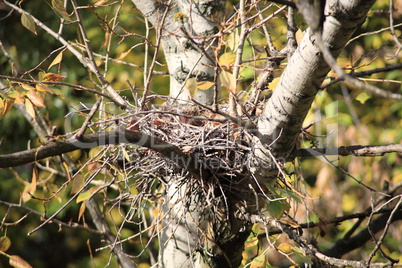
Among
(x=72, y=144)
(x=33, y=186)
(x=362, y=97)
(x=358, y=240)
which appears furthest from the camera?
(x=358, y=240)

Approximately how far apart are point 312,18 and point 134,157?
113 cm

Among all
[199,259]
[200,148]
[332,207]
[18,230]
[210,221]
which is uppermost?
[200,148]

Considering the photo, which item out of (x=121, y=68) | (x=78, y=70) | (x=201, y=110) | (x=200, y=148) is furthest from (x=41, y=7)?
(x=200, y=148)

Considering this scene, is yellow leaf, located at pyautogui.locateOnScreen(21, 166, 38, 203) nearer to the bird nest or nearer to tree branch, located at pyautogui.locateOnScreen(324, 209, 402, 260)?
the bird nest

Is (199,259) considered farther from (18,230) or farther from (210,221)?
(18,230)

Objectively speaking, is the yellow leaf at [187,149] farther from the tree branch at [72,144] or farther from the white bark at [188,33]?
the white bark at [188,33]

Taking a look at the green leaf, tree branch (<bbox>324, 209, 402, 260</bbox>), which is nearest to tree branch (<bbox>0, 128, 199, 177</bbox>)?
the green leaf

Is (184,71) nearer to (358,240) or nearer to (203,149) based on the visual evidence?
(203,149)

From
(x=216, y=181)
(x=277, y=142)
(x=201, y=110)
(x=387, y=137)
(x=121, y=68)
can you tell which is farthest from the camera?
(x=387, y=137)

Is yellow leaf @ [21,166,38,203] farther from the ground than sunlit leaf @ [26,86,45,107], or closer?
closer

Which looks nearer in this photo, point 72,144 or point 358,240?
point 72,144

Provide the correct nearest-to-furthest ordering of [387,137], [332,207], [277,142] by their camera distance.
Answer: [277,142]
[387,137]
[332,207]

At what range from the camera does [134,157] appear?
172 centimetres

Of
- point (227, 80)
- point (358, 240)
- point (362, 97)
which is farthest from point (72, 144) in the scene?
point (358, 240)
